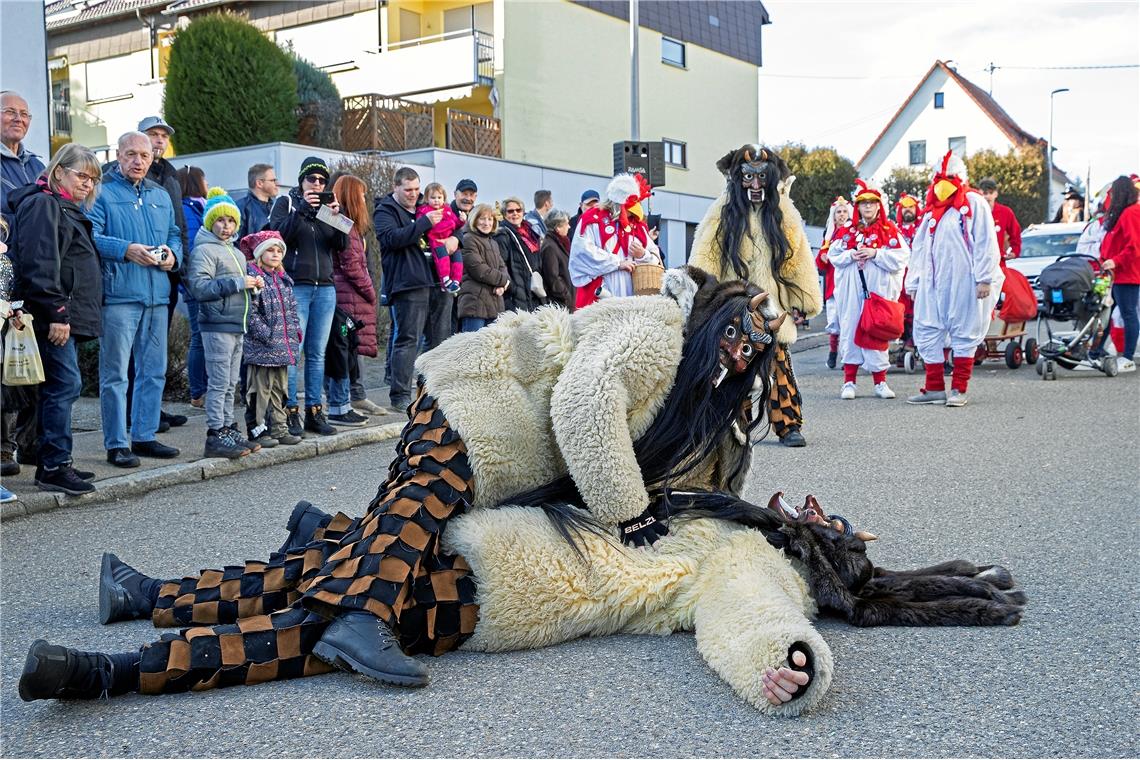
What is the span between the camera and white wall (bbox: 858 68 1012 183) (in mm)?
53938

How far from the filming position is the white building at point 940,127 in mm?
53844

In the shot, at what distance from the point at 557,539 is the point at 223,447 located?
448 cm

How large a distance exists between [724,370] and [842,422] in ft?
19.9

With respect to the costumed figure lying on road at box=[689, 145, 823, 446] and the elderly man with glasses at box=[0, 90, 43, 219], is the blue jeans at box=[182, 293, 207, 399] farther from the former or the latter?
the costumed figure lying on road at box=[689, 145, 823, 446]

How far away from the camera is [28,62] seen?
10078mm

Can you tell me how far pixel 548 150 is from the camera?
28.9 m

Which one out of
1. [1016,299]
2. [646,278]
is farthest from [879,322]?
[1016,299]

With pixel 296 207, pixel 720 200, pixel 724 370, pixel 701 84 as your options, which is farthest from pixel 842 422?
pixel 701 84

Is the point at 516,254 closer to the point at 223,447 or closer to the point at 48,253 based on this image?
the point at 223,447

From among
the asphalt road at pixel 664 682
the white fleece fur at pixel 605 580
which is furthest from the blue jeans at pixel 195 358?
the white fleece fur at pixel 605 580

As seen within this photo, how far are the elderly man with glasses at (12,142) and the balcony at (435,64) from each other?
2105cm

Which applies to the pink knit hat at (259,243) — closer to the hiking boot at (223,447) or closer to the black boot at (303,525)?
the hiking boot at (223,447)

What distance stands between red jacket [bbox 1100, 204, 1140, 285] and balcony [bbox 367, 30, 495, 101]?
59.7 feet

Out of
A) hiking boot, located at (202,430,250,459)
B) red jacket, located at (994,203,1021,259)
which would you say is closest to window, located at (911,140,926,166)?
red jacket, located at (994,203,1021,259)
